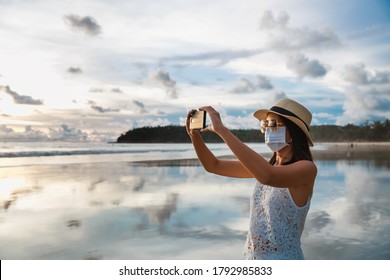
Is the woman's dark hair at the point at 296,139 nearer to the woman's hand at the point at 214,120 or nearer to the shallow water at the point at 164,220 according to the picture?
the woman's hand at the point at 214,120

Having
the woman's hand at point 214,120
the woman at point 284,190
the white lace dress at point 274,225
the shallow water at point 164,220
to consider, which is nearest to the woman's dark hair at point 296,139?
the woman at point 284,190

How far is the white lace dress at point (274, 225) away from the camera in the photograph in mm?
1662

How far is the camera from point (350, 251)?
4332 millimetres

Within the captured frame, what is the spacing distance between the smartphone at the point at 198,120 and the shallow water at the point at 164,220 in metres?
2.61

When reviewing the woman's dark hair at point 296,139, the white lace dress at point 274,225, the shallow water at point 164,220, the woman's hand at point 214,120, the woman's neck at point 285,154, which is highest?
the woman's hand at point 214,120

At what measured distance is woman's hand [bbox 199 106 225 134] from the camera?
1557 mm

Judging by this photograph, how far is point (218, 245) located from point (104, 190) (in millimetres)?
4204

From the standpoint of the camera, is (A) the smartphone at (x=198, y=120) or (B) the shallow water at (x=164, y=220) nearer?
(A) the smartphone at (x=198, y=120)

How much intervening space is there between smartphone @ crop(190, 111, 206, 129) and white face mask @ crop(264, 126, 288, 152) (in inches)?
9.7

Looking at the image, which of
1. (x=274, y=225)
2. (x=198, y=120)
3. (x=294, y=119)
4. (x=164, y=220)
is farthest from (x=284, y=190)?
(x=164, y=220)

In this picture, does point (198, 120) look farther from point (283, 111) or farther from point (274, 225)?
point (274, 225)

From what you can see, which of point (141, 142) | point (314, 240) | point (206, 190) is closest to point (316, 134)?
point (141, 142)

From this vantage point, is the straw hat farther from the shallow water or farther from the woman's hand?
the shallow water

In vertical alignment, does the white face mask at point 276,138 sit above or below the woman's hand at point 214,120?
below
